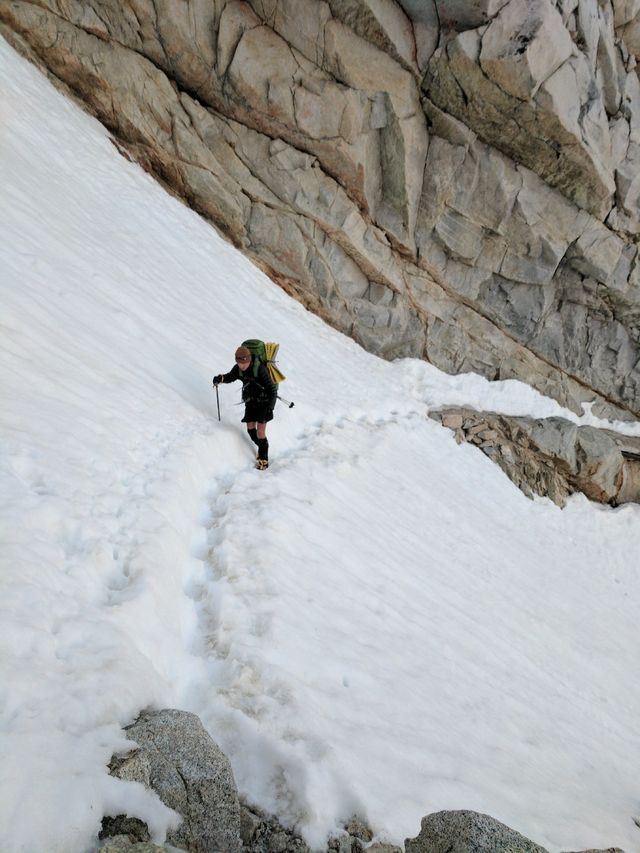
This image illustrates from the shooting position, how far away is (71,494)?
5117 millimetres

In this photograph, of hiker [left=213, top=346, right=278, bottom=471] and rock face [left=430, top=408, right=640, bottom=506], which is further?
rock face [left=430, top=408, right=640, bottom=506]

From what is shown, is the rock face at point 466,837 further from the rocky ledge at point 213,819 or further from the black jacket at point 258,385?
the black jacket at point 258,385

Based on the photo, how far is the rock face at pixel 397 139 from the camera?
641 inches

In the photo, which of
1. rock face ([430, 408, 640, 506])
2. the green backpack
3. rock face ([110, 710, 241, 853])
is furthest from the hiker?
rock face ([430, 408, 640, 506])

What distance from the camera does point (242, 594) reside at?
523 cm

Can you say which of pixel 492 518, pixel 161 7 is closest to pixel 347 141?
pixel 161 7

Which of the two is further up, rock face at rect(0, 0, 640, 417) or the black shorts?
rock face at rect(0, 0, 640, 417)

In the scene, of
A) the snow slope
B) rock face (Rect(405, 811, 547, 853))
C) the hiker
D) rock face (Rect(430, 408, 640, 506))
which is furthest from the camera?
rock face (Rect(430, 408, 640, 506))

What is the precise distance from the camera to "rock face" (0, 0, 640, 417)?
16.3 meters

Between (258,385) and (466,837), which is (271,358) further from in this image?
(466,837)

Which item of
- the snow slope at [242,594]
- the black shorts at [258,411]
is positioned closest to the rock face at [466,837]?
the snow slope at [242,594]

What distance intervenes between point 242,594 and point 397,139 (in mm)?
17172

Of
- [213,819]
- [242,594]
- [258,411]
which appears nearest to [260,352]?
[258,411]

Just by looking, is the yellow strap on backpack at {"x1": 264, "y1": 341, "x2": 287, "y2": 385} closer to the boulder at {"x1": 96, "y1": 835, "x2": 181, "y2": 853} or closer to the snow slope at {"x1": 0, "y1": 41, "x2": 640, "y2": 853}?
the snow slope at {"x1": 0, "y1": 41, "x2": 640, "y2": 853}
